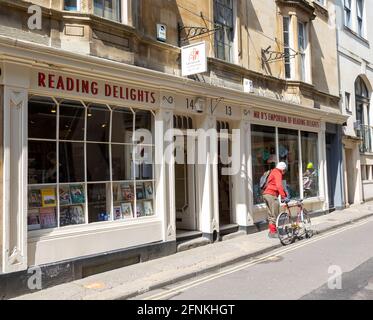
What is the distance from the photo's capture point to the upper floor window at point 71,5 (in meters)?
7.95

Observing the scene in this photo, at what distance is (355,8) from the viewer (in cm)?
2080

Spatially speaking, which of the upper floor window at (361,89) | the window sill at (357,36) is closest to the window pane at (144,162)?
the window sill at (357,36)

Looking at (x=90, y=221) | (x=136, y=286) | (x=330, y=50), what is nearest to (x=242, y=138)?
(x=90, y=221)

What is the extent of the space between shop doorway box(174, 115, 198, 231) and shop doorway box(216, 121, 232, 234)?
942 millimetres

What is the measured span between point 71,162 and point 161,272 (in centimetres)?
253

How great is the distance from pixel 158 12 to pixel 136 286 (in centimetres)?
596

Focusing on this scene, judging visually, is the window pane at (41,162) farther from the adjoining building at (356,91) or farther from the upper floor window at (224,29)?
the adjoining building at (356,91)

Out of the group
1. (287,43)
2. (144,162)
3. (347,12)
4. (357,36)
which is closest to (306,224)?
Result: (144,162)

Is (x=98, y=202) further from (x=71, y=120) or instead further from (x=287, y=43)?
(x=287, y=43)

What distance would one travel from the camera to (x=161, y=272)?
7.82 meters

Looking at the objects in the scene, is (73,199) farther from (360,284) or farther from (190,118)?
(360,284)

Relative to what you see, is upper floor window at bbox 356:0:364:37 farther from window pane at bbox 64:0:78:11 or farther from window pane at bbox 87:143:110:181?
window pane at bbox 87:143:110:181

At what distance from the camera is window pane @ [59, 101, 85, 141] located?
25.5ft

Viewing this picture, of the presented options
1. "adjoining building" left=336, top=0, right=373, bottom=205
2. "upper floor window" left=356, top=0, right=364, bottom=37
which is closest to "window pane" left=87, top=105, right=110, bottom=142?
"adjoining building" left=336, top=0, right=373, bottom=205
